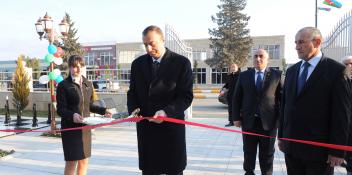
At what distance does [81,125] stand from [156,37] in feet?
5.65

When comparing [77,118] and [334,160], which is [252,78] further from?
[77,118]

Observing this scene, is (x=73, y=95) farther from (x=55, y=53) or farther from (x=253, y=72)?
(x=55, y=53)

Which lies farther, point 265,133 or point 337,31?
point 337,31

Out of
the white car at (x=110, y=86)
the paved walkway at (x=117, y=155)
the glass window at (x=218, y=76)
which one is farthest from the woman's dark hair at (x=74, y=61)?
Result: the glass window at (x=218, y=76)

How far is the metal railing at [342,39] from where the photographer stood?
7637 millimetres

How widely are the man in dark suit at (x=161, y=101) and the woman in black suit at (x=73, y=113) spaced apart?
1.21m

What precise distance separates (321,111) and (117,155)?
4.40 meters

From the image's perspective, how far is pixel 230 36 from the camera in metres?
43.4

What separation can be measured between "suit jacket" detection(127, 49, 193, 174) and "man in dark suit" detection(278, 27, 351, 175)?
3.18ft

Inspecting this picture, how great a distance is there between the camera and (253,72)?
4355 millimetres

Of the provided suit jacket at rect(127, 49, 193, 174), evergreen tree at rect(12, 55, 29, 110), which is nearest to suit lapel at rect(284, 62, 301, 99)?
suit jacket at rect(127, 49, 193, 174)

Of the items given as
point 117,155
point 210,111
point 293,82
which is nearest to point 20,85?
point 210,111

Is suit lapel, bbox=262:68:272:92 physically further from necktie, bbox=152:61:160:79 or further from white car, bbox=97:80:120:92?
white car, bbox=97:80:120:92

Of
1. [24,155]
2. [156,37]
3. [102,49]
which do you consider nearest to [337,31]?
[156,37]
